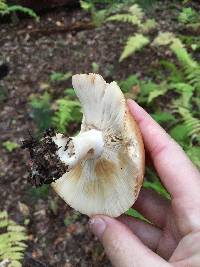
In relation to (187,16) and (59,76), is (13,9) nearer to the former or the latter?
(59,76)

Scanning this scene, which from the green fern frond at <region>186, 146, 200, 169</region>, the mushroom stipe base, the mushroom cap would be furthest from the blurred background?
the mushroom stipe base

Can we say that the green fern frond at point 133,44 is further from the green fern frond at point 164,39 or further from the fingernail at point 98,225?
the fingernail at point 98,225

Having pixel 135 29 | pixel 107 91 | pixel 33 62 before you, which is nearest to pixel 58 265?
pixel 107 91

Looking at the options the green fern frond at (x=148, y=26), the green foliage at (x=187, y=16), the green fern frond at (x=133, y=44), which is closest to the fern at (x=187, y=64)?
the green fern frond at (x=133, y=44)

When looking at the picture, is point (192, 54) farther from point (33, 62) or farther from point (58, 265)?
point (58, 265)

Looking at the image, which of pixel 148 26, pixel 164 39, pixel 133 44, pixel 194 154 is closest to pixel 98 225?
pixel 194 154

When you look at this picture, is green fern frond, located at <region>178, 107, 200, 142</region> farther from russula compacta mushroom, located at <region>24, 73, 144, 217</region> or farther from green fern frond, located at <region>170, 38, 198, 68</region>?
russula compacta mushroom, located at <region>24, 73, 144, 217</region>
